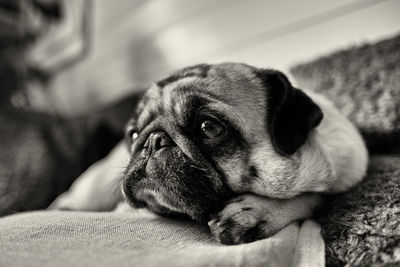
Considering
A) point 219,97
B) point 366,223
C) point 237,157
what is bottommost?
point 366,223

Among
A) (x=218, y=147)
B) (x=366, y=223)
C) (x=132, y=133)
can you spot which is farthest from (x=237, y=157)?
(x=132, y=133)

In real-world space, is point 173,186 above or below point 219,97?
below

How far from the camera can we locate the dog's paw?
0.87 m

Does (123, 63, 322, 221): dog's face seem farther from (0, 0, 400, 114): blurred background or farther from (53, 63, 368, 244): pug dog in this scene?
(0, 0, 400, 114): blurred background

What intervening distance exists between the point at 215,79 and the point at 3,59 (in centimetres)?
334

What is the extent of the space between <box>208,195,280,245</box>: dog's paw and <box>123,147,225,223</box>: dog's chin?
0.20 feet

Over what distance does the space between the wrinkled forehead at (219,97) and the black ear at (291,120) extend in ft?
0.19

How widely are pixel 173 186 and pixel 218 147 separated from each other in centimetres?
18

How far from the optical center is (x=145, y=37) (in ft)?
9.89

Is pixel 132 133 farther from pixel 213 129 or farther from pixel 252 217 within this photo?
pixel 252 217

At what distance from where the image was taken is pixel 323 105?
54.6 inches

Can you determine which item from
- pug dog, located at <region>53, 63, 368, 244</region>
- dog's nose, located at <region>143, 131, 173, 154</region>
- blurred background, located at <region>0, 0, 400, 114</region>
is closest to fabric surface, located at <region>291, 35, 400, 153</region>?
blurred background, located at <region>0, 0, 400, 114</region>

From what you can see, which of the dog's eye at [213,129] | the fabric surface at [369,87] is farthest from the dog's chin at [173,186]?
the fabric surface at [369,87]

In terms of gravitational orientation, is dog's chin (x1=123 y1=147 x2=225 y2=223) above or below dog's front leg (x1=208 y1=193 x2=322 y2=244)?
above
